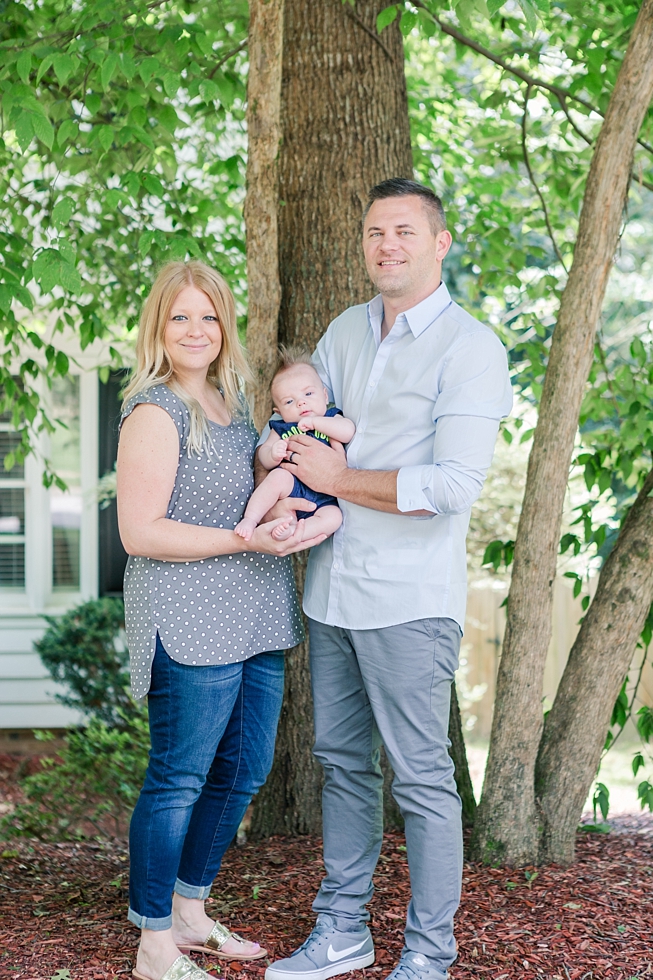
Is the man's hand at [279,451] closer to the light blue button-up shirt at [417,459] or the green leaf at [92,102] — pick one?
the light blue button-up shirt at [417,459]

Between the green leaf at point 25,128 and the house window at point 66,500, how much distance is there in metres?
5.28

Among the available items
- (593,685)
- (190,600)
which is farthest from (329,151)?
(593,685)

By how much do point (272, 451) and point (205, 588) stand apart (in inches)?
16.7

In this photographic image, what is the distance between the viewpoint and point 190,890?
276 cm

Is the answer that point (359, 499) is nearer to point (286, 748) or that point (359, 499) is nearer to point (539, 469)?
point (539, 469)

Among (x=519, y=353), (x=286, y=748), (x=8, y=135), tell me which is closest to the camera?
(x=286, y=748)

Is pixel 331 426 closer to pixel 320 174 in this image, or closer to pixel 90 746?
pixel 320 174

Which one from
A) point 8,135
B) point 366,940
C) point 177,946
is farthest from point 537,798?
point 8,135

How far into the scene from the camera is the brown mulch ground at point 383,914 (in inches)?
106

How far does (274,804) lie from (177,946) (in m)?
1.06

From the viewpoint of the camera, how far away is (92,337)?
4.25 metres

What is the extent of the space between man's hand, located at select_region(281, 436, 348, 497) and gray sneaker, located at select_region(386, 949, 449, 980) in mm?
1247

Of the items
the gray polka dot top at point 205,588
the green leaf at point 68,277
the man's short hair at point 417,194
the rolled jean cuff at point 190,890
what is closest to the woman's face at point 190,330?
the gray polka dot top at point 205,588

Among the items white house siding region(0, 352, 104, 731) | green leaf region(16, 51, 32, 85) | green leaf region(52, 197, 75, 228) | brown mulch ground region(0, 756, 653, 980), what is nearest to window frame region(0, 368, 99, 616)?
white house siding region(0, 352, 104, 731)
